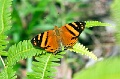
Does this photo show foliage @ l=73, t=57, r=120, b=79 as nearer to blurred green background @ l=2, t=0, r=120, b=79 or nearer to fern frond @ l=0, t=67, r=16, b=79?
fern frond @ l=0, t=67, r=16, b=79

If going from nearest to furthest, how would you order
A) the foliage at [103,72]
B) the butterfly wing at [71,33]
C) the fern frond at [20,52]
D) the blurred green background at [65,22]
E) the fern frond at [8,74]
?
the foliage at [103,72]
the fern frond at [8,74]
the fern frond at [20,52]
the butterfly wing at [71,33]
the blurred green background at [65,22]

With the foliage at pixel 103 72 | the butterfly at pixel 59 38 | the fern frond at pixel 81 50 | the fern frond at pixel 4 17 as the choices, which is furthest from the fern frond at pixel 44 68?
the foliage at pixel 103 72

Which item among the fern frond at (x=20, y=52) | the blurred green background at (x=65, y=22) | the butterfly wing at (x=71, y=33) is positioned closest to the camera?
the fern frond at (x=20, y=52)

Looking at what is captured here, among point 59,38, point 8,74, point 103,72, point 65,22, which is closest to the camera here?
point 103,72

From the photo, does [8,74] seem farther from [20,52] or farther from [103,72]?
[103,72]

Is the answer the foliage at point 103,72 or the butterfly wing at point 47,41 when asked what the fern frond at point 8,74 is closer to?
the butterfly wing at point 47,41

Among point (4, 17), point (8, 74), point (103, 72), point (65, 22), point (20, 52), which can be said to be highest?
point (65, 22)

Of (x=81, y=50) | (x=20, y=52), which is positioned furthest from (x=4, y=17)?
(x=81, y=50)

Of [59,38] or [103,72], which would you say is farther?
[59,38]
